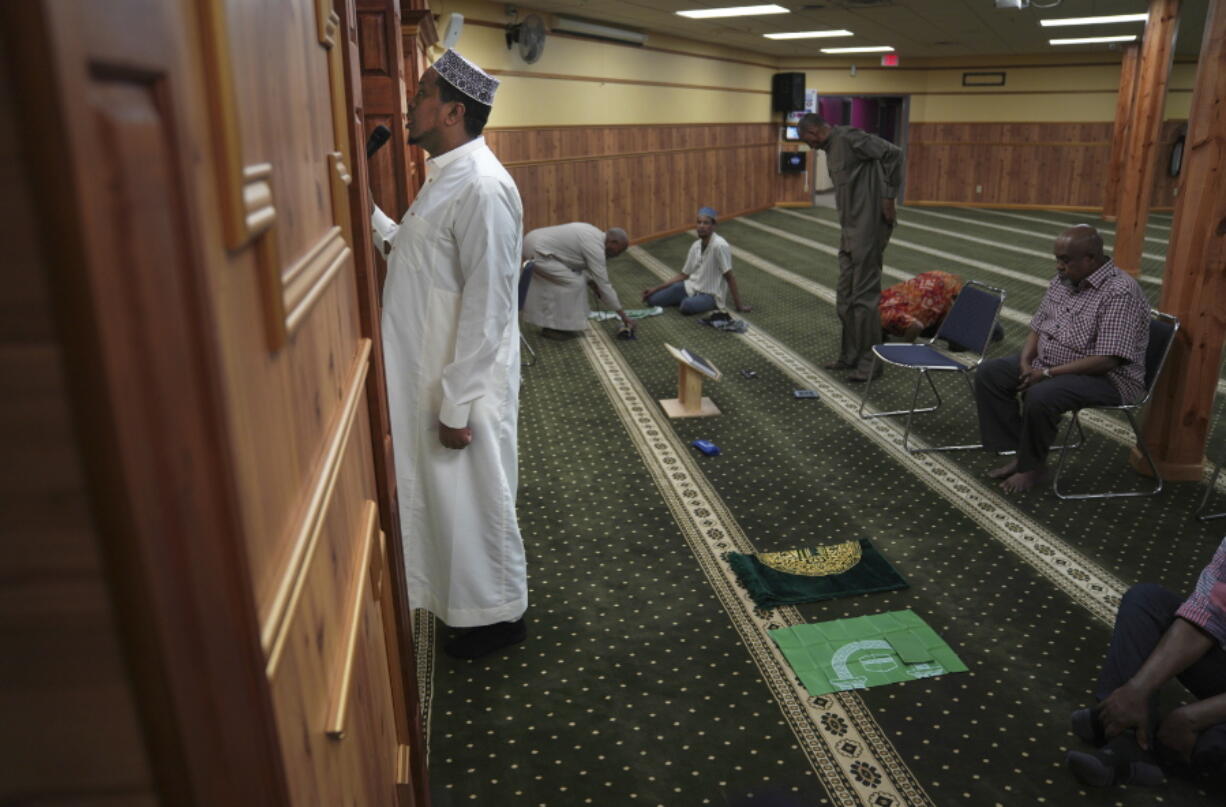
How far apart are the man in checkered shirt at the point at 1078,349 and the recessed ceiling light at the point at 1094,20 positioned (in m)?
9.07

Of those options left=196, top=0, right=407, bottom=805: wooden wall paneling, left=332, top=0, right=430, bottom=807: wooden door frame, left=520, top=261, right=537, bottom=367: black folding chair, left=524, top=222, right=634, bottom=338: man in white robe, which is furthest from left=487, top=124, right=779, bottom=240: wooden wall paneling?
left=196, top=0, right=407, bottom=805: wooden wall paneling

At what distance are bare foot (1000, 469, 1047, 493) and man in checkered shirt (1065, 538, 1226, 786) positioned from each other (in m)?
1.73

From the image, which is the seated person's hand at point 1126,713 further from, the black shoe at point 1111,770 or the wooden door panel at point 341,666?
the wooden door panel at point 341,666

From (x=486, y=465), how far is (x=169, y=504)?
217 centimetres

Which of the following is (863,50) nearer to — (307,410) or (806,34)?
(806,34)

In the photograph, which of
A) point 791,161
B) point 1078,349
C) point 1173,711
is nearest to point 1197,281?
point 1078,349

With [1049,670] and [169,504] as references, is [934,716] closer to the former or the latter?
[1049,670]

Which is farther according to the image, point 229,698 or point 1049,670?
point 1049,670

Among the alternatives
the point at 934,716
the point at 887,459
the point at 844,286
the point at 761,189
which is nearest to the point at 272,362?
the point at 934,716

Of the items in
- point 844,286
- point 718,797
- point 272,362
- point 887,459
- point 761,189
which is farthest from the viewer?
point 761,189

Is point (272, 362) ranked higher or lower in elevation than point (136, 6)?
lower

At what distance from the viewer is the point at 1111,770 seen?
231 cm

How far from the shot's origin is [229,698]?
1.99 feet

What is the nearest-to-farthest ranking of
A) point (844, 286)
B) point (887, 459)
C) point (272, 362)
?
point (272, 362) → point (887, 459) → point (844, 286)
